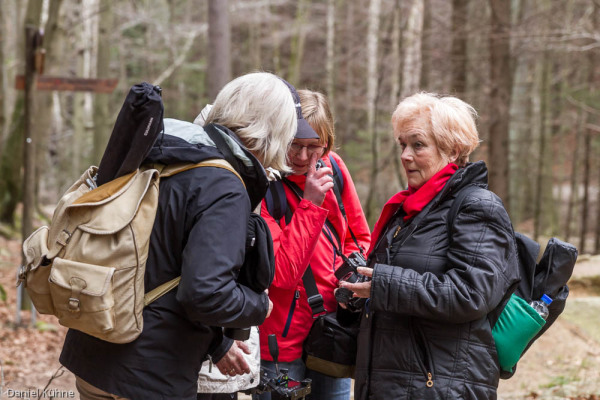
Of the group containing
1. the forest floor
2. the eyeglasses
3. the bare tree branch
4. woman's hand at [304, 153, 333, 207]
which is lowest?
the forest floor

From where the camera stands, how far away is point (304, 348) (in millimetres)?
2771

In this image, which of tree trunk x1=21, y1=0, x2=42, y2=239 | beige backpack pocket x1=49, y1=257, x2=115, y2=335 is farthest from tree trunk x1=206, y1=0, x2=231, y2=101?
beige backpack pocket x1=49, y1=257, x2=115, y2=335

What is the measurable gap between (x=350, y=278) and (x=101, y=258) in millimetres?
1095

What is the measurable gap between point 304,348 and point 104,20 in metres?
12.2

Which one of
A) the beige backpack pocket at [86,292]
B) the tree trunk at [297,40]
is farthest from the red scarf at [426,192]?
the tree trunk at [297,40]

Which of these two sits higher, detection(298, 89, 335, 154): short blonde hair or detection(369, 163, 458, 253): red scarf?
detection(298, 89, 335, 154): short blonde hair

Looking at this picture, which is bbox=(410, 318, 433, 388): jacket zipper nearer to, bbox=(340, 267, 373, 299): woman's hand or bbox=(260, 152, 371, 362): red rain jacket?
bbox=(340, 267, 373, 299): woman's hand

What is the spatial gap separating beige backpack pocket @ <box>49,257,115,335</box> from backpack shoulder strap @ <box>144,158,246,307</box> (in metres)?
0.14

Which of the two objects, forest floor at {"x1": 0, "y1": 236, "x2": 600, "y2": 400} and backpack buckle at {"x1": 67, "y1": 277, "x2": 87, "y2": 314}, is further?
forest floor at {"x1": 0, "y1": 236, "x2": 600, "y2": 400}

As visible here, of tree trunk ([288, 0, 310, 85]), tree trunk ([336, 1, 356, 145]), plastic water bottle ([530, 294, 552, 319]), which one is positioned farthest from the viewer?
tree trunk ([336, 1, 356, 145])

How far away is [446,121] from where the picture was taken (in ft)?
8.13

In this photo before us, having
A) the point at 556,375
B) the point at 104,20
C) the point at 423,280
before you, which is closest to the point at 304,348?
the point at 423,280

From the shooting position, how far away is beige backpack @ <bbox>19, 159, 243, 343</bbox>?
5.91 ft

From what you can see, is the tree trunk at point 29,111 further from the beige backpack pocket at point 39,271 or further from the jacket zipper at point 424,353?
the jacket zipper at point 424,353
